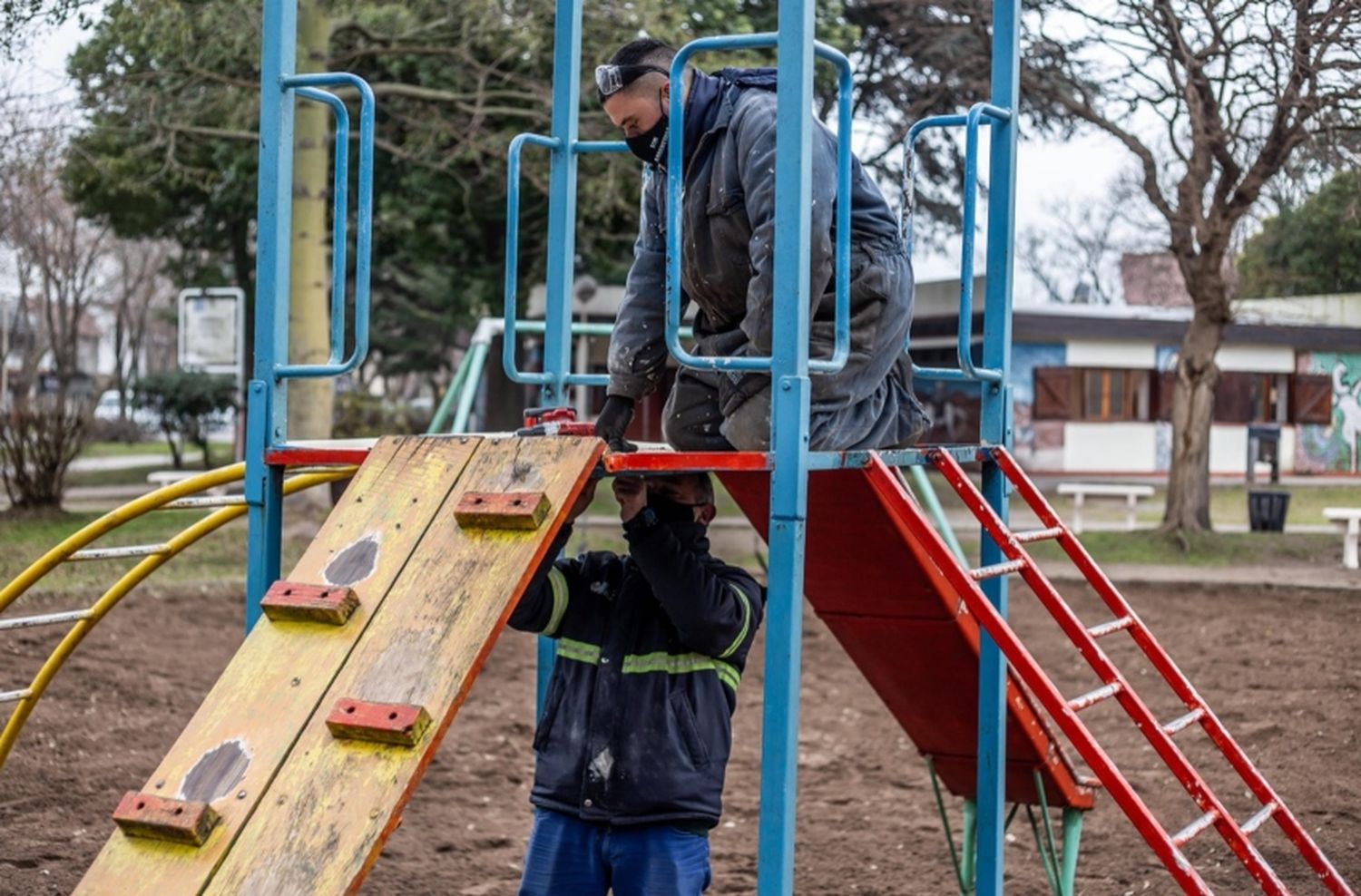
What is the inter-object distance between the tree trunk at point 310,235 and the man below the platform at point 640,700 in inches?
383

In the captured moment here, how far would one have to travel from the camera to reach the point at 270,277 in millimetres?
3648

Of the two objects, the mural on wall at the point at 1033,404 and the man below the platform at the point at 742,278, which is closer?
the man below the platform at the point at 742,278

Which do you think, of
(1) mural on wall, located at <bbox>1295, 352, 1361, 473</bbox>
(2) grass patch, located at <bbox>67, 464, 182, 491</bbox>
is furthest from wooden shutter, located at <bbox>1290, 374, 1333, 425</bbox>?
(2) grass patch, located at <bbox>67, 464, 182, 491</bbox>

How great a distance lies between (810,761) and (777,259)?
Answer: 4436 mm

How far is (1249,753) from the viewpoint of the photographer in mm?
7000

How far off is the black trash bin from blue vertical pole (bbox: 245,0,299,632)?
1356cm

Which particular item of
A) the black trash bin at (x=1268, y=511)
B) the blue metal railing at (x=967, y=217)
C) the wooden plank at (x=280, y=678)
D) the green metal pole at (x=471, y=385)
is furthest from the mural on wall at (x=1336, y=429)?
the wooden plank at (x=280, y=678)

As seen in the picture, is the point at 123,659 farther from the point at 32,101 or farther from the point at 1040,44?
the point at 1040,44

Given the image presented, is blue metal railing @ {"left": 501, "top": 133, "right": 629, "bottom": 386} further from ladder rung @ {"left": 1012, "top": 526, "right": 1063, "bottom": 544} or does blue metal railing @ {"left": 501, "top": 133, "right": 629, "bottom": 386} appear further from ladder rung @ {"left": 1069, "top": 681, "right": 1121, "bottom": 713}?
ladder rung @ {"left": 1069, "top": 681, "right": 1121, "bottom": 713}

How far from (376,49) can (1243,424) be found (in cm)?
1936

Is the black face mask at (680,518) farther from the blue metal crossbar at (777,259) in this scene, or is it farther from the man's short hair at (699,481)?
the blue metal crossbar at (777,259)

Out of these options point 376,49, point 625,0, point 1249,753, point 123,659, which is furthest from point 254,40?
point 1249,753

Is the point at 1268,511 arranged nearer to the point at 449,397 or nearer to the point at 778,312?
the point at 449,397

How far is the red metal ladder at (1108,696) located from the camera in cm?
319
